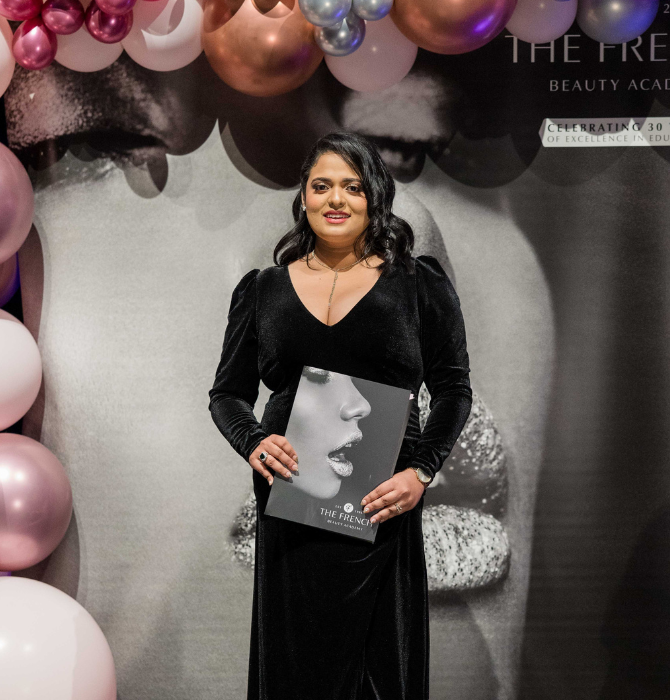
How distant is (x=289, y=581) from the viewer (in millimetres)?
1794

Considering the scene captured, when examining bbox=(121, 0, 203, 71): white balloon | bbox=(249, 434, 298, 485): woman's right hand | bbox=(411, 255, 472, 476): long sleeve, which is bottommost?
bbox=(249, 434, 298, 485): woman's right hand

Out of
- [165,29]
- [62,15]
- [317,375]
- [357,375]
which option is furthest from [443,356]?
[62,15]

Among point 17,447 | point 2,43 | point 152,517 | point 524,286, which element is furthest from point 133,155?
point 524,286

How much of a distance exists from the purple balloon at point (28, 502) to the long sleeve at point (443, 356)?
1.28m

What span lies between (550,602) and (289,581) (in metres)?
1.23

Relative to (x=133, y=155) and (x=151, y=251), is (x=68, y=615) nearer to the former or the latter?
(x=151, y=251)

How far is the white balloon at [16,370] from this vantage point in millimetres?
2346

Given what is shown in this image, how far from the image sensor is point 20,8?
2184 millimetres

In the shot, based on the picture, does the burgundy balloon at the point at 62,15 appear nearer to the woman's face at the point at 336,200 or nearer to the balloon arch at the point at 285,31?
the balloon arch at the point at 285,31

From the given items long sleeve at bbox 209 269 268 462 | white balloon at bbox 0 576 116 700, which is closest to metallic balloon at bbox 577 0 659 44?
long sleeve at bbox 209 269 268 462

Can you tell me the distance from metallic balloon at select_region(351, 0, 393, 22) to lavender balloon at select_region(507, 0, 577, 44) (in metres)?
0.46

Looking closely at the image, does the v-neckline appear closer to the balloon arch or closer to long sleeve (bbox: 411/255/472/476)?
long sleeve (bbox: 411/255/472/476)

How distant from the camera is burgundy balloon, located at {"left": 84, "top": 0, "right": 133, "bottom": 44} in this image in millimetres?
2234

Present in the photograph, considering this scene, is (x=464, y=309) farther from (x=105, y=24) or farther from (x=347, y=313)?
(x=105, y=24)
